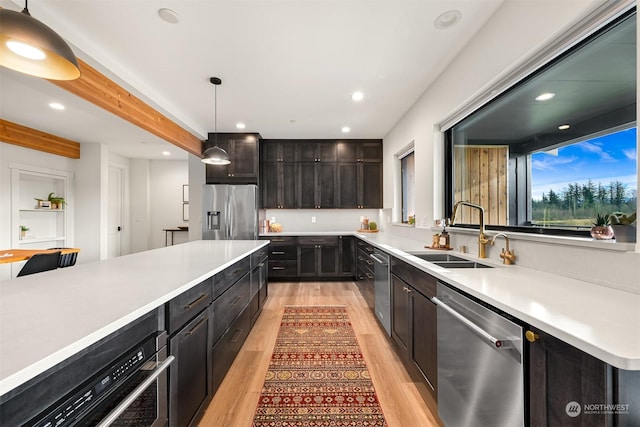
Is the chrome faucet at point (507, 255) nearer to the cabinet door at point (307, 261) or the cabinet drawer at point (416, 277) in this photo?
the cabinet drawer at point (416, 277)

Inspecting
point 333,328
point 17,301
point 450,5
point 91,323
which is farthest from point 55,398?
point 450,5

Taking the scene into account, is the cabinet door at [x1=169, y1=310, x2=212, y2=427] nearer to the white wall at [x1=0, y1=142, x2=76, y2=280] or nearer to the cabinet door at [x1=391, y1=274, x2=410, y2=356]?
the cabinet door at [x1=391, y1=274, x2=410, y2=356]

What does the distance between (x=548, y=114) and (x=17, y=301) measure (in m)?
2.77

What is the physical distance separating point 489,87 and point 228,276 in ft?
7.97

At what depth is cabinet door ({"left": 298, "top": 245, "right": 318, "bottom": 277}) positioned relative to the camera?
4.88m

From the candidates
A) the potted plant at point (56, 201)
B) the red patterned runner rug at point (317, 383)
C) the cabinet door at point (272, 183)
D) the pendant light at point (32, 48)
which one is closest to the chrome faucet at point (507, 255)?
the red patterned runner rug at point (317, 383)

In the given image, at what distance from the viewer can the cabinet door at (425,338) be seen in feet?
5.20

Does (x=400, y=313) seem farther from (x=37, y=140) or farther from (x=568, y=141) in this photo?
(x=37, y=140)

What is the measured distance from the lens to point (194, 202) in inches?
203

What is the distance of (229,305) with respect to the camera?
200 centimetres

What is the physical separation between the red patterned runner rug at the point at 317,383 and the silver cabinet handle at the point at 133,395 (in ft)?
2.81

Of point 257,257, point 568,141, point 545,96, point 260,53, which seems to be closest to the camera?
point 568,141

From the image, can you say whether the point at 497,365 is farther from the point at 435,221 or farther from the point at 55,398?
the point at 435,221

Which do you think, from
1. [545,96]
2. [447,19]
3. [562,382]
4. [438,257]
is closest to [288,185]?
[438,257]
